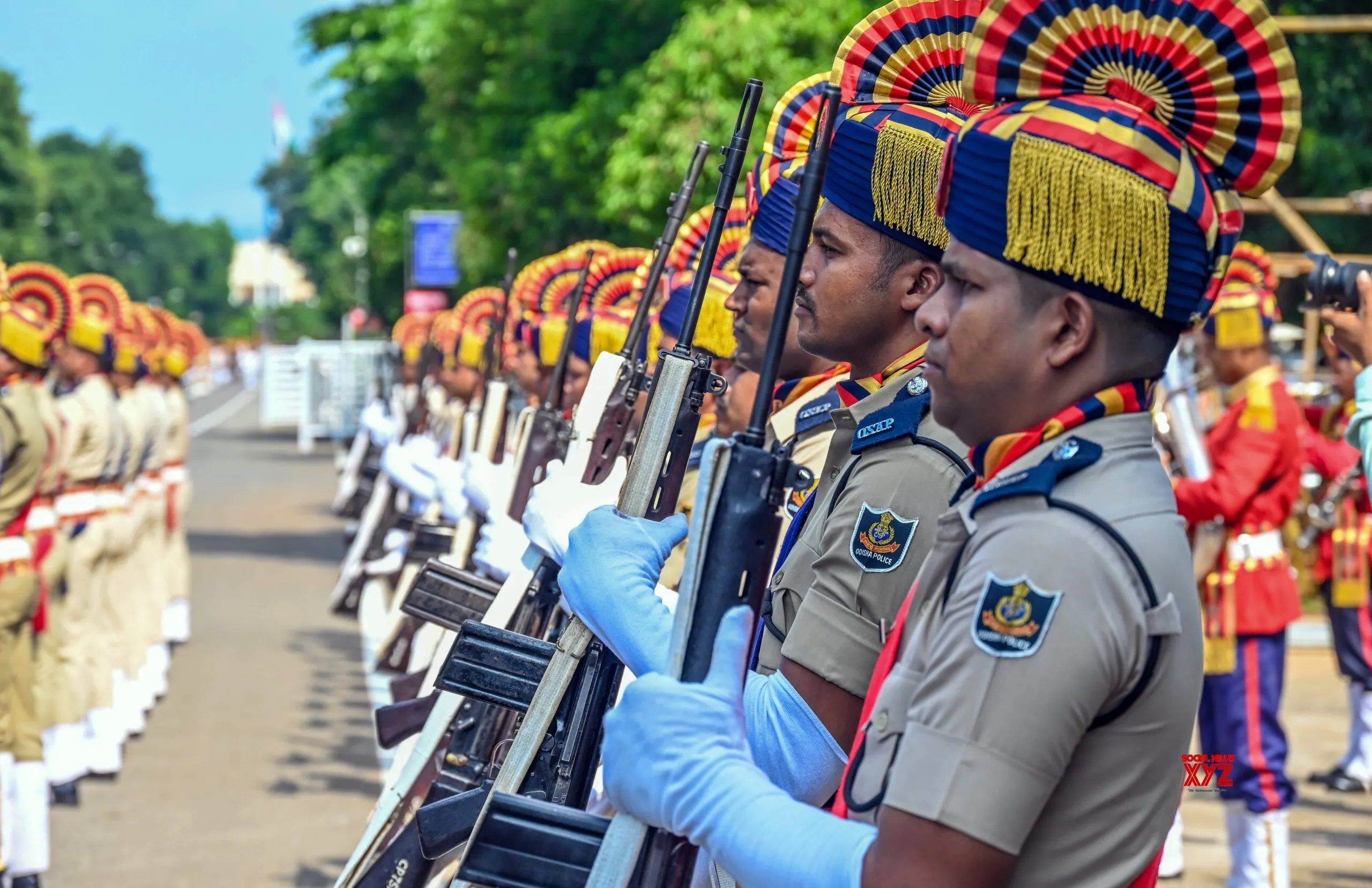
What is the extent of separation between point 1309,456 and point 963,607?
785 cm

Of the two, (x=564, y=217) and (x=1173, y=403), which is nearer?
(x=1173, y=403)

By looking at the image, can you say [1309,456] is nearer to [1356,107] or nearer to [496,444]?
[496,444]

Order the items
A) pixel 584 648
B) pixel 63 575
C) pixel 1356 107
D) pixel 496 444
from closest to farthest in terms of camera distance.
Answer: pixel 584 648 → pixel 496 444 → pixel 63 575 → pixel 1356 107

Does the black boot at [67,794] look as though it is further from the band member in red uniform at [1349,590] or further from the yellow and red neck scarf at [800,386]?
the band member in red uniform at [1349,590]

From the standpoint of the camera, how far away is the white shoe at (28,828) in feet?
22.3

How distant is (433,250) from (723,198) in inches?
844

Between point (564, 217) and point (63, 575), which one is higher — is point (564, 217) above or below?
above

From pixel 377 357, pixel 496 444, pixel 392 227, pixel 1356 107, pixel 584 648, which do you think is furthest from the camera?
pixel 377 357

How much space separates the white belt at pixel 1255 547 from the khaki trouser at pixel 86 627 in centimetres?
547

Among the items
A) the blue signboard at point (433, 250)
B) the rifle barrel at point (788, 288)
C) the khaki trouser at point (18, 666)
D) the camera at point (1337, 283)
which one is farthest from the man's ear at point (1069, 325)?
the blue signboard at point (433, 250)

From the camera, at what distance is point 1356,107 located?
13.6m

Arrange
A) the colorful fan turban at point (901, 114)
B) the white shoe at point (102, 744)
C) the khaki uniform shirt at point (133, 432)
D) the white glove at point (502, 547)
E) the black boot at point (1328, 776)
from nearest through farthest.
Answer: the colorful fan turban at point (901, 114) → the white glove at point (502, 547) → the black boot at point (1328, 776) → the white shoe at point (102, 744) → the khaki uniform shirt at point (133, 432)

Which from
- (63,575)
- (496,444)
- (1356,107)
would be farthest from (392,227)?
(496,444)

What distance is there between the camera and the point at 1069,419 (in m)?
1.92
